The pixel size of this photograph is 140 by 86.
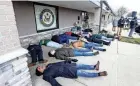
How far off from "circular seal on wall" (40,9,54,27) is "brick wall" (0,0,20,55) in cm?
271

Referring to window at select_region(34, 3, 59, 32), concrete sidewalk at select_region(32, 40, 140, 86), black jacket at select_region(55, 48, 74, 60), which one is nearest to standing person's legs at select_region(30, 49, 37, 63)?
concrete sidewalk at select_region(32, 40, 140, 86)

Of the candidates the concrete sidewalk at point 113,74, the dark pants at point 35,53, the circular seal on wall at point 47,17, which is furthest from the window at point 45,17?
the concrete sidewalk at point 113,74

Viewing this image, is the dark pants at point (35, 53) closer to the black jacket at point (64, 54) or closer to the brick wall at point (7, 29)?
the black jacket at point (64, 54)

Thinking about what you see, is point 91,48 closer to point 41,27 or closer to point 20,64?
point 41,27

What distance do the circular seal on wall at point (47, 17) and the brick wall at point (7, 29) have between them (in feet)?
8.89

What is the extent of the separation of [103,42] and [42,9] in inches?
131

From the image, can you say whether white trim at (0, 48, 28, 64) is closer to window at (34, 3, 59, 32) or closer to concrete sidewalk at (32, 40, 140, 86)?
concrete sidewalk at (32, 40, 140, 86)

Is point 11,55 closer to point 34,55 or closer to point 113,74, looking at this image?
point 34,55

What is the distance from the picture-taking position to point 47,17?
436cm

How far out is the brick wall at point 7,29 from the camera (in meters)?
1.35

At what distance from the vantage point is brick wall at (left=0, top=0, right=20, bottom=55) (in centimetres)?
135

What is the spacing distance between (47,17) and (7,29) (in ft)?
10.0

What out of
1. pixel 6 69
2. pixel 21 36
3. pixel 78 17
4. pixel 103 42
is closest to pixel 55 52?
pixel 21 36

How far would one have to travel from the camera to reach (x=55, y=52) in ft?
11.8
